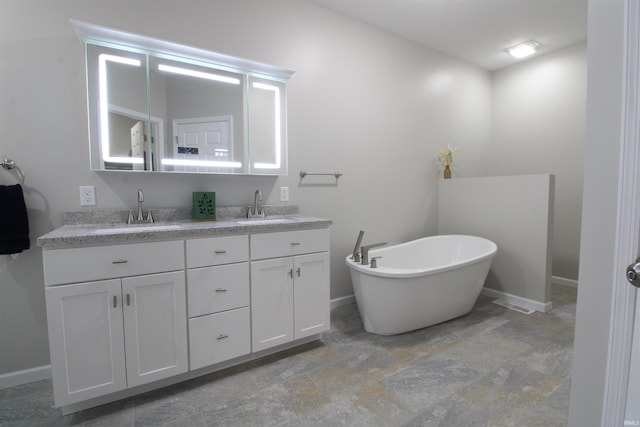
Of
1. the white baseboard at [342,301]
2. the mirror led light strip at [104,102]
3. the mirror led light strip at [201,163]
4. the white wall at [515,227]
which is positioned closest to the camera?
the mirror led light strip at [104,102]

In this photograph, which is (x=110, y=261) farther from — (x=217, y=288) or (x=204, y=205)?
(x=204, y=205)

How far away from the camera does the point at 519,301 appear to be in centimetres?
288

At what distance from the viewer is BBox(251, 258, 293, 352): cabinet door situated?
6.12 ft

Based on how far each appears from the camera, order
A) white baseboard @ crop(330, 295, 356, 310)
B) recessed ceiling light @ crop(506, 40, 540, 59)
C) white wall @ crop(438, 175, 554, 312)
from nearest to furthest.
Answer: white wall @ crop(438, 175, 554, 312), white baseboard @ crop(330, 295, 356, 310), recessed ceiling light @ crop(506, 40, 540, 59)

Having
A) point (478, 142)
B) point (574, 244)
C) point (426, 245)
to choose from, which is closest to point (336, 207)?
point (426, 245)

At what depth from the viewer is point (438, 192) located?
364 cm

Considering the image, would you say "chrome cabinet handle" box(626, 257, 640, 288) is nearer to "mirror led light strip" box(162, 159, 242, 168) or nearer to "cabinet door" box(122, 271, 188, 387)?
"cabinet door" box(122, 271, 188, 387)

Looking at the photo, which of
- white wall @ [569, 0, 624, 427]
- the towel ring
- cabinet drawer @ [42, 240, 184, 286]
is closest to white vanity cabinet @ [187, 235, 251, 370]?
cabinet drawer @ [42, 240, 184, 286]

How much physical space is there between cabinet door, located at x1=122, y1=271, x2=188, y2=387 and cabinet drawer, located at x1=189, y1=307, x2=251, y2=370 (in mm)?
58

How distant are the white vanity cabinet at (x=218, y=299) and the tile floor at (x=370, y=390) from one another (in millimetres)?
202

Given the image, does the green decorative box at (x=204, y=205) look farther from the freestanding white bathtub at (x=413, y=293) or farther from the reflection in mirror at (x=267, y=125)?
the freestanding white bathtub at (x=413, y=293)

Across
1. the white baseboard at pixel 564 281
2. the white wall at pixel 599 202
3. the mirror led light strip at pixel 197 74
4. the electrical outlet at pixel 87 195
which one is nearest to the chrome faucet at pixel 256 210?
the mirror led light strip at pixel 197 74

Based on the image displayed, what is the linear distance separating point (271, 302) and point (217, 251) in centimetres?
50

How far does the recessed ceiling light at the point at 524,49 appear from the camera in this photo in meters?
3.31
